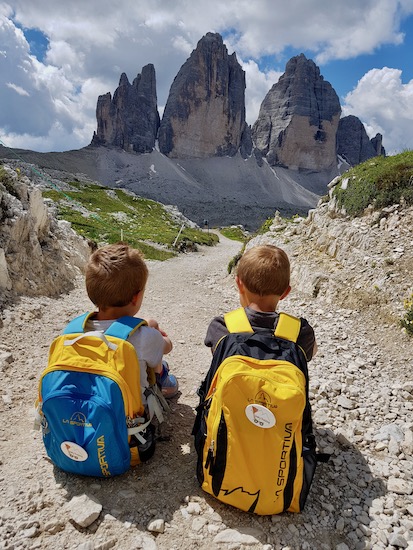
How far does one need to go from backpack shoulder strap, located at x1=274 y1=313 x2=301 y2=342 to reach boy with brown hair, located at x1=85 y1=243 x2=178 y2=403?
1.18 meters

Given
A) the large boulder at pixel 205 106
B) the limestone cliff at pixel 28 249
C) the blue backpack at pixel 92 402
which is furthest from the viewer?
the large boulder at pixel 205 106

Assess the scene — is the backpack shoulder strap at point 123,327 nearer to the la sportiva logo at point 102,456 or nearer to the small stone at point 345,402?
the la sportiva logo at point 102,456

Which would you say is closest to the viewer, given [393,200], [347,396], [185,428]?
[185,428]

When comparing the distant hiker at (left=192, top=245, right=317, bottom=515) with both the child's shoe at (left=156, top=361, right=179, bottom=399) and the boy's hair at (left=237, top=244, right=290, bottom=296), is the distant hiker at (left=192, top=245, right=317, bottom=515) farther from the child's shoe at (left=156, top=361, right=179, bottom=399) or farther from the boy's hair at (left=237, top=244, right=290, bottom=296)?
the child's shoe at (left=156, top=361, right=179, bottom=399)

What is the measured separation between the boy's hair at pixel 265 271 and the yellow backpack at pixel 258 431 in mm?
577

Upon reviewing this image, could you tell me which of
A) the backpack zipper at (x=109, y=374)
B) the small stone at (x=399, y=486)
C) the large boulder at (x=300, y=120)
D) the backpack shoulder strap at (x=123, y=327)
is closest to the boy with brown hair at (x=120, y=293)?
the backpack shoulder strap at (x=123, y=327)

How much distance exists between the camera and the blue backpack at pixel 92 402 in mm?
3016

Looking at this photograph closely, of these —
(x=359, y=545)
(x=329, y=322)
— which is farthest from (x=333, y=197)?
(x=359, y=545)

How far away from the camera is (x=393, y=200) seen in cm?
1120

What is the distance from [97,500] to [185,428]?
4.92 ft

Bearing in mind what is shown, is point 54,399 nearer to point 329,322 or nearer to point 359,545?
point 359,545

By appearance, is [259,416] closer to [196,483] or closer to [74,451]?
[196,483]

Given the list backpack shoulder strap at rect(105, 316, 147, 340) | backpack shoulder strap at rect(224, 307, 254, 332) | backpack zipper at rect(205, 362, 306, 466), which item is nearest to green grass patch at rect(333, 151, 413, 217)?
backpack shoulder strap at rect(224, 307, 254, 332)

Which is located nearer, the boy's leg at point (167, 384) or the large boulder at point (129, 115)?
the boy's leg at point (167, 384)
